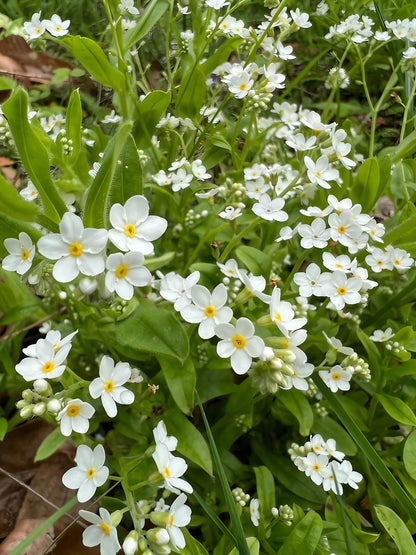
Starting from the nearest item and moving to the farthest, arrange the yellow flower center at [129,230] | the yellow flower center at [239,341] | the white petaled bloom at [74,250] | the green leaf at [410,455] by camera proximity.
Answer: the white petaled bloom at [74,250]
the yellow flower center at [129,230]
the yellow flower center at [239,341]
the green leaf at [410,455]

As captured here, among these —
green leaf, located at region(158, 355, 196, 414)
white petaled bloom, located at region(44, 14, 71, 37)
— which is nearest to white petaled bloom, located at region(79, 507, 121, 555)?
green leaf, located at region(158, 355, 196, 414)

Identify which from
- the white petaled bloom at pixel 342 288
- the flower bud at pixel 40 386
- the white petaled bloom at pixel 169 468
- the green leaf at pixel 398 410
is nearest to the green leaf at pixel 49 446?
the flower bud at pixel 40 386

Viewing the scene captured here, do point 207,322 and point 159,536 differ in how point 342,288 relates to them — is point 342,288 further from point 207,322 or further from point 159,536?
point 159,536

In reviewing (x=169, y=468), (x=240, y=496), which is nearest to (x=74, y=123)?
(x=169, y=468)

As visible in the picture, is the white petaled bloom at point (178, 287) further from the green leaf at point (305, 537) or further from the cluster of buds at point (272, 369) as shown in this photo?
the green leaf at point (305, 537)

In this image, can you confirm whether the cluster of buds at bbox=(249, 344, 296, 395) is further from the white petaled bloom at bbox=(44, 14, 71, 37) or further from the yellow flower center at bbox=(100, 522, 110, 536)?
the white petaled bloom at bbox=(44, 14, 71, 37)

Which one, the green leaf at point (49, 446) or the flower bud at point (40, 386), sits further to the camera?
the green leaf at point (49, 446)
